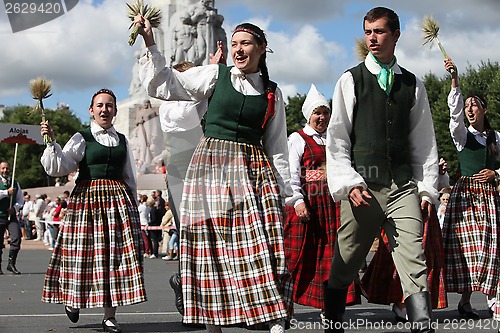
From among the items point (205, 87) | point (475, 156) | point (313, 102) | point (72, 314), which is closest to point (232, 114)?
point (205, 87)

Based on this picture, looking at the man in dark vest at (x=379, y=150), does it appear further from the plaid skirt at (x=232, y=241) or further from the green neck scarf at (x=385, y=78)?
the plaid skirt at (x=232, y=241)

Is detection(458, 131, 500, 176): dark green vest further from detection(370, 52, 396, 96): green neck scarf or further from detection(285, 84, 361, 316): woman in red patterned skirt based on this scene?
detection(370, 52, 396, 96): green neck scarf

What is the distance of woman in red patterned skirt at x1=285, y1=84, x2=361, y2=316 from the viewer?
7574 mm

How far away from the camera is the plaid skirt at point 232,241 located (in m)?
5.48

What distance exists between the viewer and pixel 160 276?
47.4 feet

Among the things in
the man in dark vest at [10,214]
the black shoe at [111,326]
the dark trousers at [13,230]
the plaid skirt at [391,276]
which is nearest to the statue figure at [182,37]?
the man in dark vest at [10,214]

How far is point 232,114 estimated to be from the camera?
5.66 meters

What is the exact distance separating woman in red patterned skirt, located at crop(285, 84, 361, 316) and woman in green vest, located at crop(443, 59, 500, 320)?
1.28 meters

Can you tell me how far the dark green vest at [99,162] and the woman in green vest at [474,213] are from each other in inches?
117

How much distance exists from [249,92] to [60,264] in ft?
8.34

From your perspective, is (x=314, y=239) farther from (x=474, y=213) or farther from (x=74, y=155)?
(x=74, y=155)

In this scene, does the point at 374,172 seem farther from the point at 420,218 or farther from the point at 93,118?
the point at 93,118

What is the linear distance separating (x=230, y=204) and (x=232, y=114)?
1.83 ft

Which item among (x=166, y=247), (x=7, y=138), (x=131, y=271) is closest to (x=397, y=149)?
(x=131, y=271)
